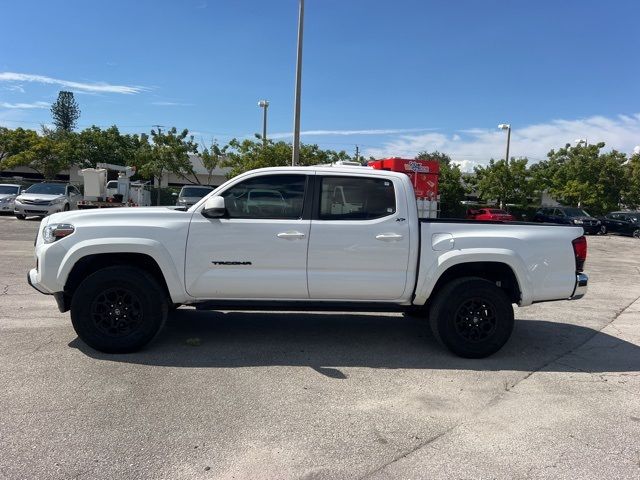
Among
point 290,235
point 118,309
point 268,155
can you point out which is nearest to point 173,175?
point 268,155

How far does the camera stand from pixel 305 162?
36312mm

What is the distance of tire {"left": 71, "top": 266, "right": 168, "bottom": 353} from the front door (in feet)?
1.29

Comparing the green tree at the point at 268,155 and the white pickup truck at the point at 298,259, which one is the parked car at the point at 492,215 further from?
the white pickup truck at the point at 298,259

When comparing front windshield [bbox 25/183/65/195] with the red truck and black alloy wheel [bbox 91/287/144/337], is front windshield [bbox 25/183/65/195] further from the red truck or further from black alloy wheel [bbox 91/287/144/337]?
black alloy wheel [bbox 91/287/144/337]

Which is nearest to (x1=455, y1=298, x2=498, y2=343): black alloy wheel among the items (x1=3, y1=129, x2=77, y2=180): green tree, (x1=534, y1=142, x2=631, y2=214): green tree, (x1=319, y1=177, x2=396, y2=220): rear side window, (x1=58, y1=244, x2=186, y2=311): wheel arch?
(x1=319, y1=177, x2=396, y2=220): rear side window

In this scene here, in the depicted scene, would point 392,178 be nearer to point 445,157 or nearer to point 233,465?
point 233,465

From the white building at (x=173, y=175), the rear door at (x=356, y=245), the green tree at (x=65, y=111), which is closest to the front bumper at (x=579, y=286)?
the rear door at (x=356, y=245)

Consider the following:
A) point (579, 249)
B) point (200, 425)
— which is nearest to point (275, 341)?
point (200, 425)

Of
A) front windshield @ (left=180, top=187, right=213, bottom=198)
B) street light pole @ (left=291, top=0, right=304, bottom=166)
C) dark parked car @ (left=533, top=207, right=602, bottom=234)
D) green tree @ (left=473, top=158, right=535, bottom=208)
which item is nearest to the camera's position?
street light pole @ (left=291, top=0, right=304, bottom=166)

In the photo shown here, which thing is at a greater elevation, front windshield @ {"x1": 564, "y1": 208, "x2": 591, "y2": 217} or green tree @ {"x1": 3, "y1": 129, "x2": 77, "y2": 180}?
green tree @ {"x1": 3, "y1": 129, "x2": 77, "y2": 180}

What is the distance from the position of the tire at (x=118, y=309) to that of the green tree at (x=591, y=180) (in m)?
38.6

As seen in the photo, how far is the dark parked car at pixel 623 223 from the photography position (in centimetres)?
3144

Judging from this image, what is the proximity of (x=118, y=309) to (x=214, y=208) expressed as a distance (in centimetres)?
139

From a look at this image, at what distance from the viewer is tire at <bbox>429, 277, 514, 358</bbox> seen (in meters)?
5.30
